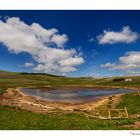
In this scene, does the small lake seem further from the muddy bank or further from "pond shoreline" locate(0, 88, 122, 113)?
the muddy bank

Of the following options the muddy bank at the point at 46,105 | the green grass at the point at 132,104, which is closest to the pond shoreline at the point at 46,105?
the muddy bank at the point at 46,105

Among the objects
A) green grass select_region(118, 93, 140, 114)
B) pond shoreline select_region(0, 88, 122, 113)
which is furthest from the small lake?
green grass select_region(118, 93, 140, 114)

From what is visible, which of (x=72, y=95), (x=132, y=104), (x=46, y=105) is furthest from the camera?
(x=72, y=95)

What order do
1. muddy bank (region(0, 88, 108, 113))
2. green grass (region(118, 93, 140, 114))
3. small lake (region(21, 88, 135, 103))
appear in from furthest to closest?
small lake (region(21, 88, 135, 103)) < muddy bank (region(0, 88, 108, 113)) < green grass (region(118, 93, 140, 114))

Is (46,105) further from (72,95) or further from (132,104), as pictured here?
(72,95)

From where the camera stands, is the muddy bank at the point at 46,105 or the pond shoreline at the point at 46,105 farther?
the muddy bank at the point at 46,105

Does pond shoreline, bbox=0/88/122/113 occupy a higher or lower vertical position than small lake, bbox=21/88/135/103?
lower

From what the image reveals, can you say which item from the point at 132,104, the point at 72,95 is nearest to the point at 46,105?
the point at 132,104

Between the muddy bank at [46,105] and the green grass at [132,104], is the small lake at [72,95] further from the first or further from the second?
the green grass at [132,104]
